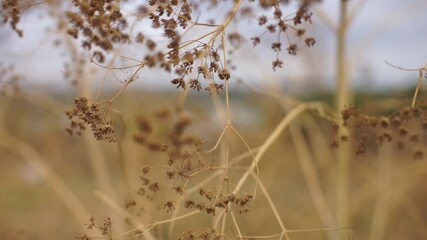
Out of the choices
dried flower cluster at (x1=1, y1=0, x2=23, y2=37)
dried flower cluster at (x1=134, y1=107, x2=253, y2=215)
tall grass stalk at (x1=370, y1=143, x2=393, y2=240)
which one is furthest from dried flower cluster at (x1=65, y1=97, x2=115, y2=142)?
tall grass stalk at (x1=370, y1=143, x2=393, y2=240)

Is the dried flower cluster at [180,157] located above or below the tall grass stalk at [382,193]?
below

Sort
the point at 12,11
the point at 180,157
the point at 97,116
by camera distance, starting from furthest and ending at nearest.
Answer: the point at 12,11 < the point at 97,116 < the point at 180,157

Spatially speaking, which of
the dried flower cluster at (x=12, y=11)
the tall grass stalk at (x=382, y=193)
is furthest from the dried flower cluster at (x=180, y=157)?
the tall grass stalk at (x=382, y=193)

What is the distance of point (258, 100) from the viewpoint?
461 cm

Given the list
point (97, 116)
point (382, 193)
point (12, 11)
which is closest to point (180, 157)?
point (97, 116)

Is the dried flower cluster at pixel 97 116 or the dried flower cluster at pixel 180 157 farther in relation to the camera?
the dried flower cluster at pixel 97 116

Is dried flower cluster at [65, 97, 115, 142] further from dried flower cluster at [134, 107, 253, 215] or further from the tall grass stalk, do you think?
the tall grass stalk

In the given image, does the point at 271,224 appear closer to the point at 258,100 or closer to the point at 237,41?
the point at 258,100

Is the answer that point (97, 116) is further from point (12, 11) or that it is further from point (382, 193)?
point (382, 193)

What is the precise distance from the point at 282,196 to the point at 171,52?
5.13 meters

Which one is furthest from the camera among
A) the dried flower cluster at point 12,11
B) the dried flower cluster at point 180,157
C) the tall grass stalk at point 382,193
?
the tall grass stalk at point 382,193

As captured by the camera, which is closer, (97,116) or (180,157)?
(180,157)

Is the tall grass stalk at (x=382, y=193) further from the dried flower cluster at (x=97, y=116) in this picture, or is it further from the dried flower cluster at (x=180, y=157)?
the dried flower cluster at (x=97, y=116)

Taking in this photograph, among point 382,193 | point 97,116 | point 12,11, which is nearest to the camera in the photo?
point 97,116
